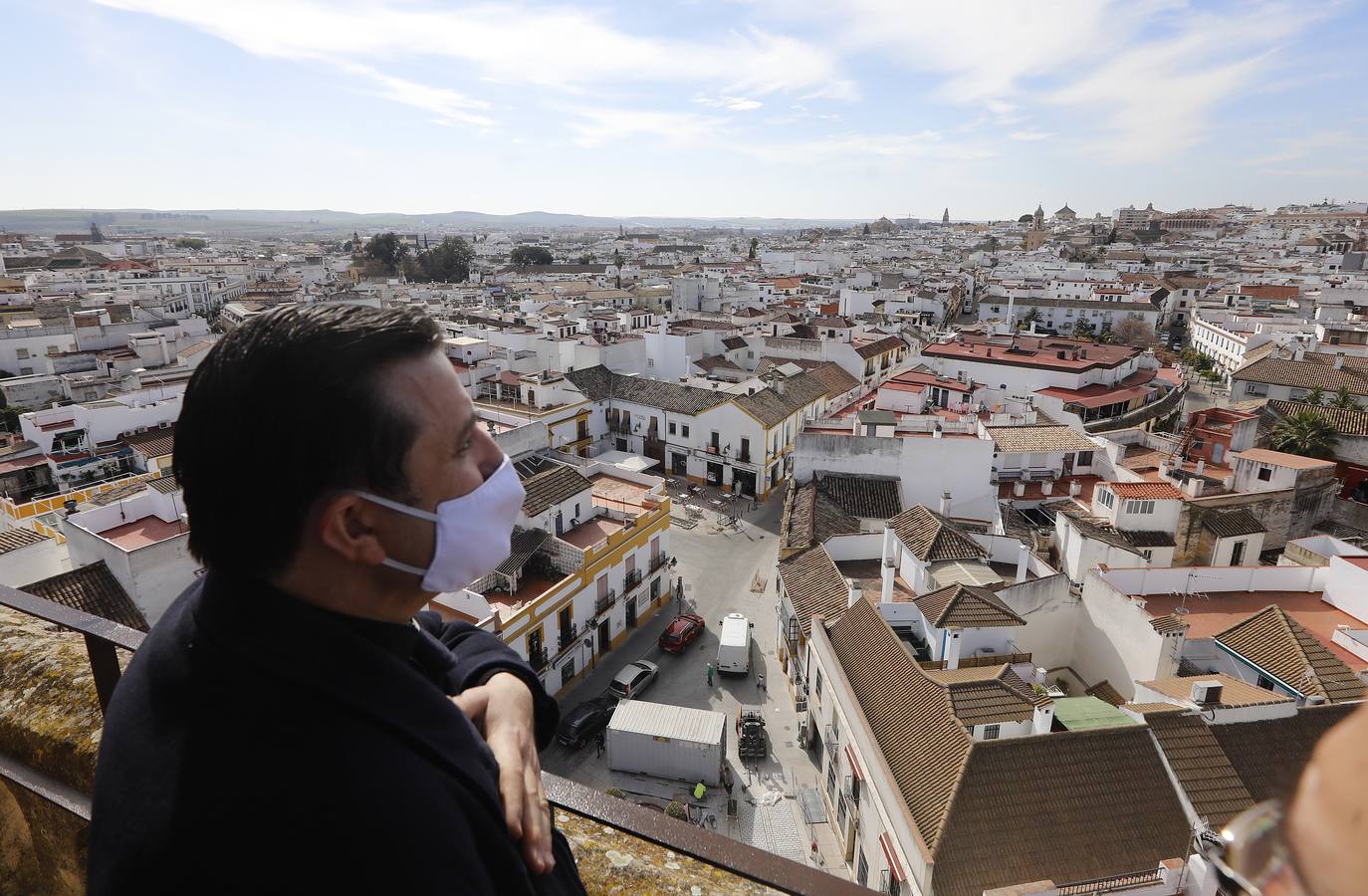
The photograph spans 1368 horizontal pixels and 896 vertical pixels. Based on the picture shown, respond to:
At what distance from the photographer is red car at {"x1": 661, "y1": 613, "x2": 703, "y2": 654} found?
693 inches

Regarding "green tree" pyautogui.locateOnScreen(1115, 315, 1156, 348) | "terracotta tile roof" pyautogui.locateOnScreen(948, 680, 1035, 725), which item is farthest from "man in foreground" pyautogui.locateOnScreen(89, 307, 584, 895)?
"green tree" pyautogui.locateOnScreen(1115, 315, 1156, 348)

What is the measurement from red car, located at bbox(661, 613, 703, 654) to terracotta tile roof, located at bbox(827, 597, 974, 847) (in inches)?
177

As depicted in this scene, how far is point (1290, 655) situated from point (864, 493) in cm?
1010

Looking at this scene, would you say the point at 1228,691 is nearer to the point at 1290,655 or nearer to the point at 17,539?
the point at 1290,655

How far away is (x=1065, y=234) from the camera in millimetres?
121812

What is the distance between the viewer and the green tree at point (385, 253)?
82.8m

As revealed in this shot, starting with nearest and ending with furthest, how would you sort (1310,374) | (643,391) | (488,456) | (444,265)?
(488,456) < (643,391) < (1310,374) < (444,265)

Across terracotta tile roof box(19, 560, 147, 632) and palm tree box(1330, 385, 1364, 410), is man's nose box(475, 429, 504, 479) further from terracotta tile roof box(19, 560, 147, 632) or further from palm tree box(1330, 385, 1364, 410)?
palm tree box(1330, 385, 1364, 410)

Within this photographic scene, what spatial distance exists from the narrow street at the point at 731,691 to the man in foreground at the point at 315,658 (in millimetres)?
8931

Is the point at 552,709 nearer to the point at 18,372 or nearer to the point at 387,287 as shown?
the point at 18,372

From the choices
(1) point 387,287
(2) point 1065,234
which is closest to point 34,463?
(1) point 387,287

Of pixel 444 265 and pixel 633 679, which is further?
pixel 444 265

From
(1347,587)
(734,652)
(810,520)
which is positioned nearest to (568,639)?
(734,652)

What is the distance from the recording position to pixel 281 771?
3.70ft
